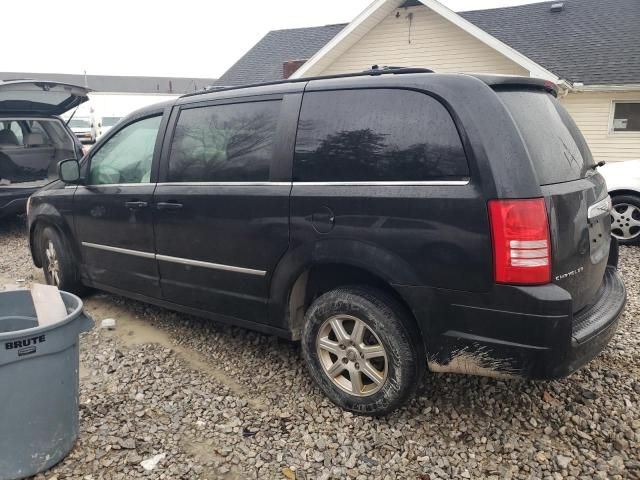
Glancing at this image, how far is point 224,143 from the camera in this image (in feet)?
11.2

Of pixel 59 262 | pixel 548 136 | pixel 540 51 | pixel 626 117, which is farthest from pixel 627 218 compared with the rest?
pixel 540 51

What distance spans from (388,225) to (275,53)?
17784 mm

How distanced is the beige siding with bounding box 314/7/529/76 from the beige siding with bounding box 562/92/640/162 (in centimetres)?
198

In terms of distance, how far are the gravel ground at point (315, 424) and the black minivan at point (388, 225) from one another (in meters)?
0.29

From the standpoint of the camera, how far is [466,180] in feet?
7.80

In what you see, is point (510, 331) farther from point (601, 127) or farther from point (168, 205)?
point (601, 127)

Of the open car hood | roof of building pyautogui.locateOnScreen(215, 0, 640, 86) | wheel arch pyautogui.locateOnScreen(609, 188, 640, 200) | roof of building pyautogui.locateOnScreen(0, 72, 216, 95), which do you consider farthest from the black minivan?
roof of building pyautogui.locateOnScreen(0, 72, 216, 95)

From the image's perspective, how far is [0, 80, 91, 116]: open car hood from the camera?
6949mm

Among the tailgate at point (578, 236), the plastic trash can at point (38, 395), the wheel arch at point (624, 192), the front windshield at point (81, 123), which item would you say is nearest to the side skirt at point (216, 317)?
the plastic trash can at point (38, 395)

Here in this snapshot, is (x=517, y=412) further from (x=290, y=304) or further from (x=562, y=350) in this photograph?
(x=290, y=304)

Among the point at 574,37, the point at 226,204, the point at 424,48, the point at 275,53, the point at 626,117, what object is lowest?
the point at 226,204

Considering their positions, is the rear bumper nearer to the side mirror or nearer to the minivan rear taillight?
the minivan rear taillight

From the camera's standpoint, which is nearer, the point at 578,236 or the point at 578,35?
the point at 578,236

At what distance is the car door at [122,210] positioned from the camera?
3876 mm
